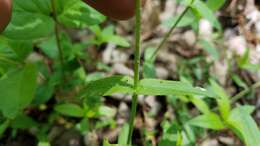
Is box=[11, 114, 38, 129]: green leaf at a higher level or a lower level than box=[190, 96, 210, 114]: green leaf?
lower

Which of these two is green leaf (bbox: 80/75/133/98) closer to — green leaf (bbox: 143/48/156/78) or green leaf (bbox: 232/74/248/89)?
green leaf (bbox: 143/48/156/78)

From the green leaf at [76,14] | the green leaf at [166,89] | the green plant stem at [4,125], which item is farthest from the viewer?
the green plant stem at [4,125]

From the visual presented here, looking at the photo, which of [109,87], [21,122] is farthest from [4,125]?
[109,87]

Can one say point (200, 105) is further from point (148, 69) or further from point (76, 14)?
point (76, 14)

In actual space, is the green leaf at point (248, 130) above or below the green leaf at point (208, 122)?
below

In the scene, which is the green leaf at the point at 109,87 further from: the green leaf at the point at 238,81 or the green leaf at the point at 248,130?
the green leaf at the point at 238,81

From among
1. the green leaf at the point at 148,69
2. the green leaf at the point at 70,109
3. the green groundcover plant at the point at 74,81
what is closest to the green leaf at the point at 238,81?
the green groundcover plant at the point at 74,81

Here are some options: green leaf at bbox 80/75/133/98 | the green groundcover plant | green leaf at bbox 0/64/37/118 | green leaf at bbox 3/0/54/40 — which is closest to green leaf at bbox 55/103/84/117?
the green groundcover plant
